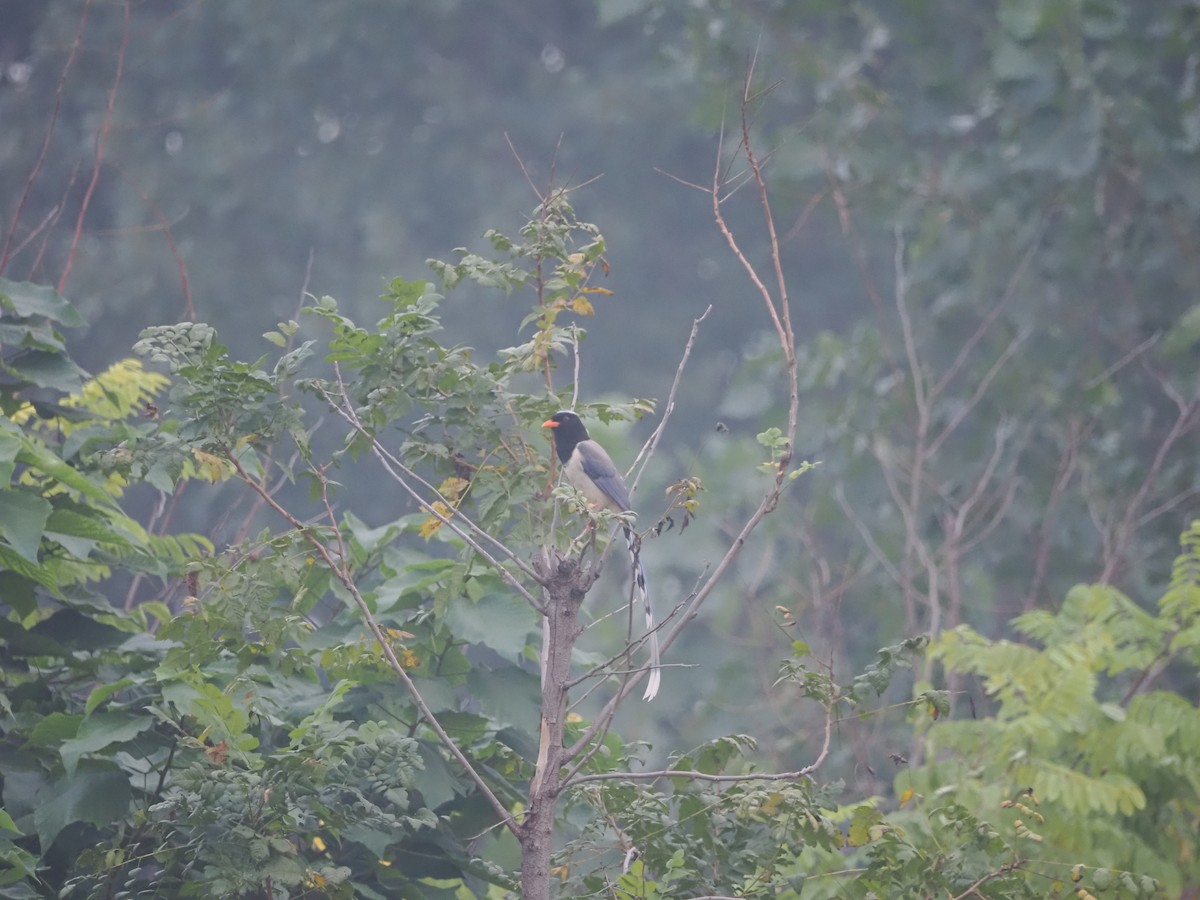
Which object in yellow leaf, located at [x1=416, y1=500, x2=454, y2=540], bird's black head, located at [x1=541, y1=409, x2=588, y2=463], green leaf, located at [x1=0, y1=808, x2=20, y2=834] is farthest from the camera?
bird's black head, located at [x1=541, y1=409, x2=588, y2=463]

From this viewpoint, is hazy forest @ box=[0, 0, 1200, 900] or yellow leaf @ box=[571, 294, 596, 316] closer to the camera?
hazy forest @ box=[0, 0, 1200, 900]

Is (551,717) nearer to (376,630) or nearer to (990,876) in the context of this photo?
(376,630)

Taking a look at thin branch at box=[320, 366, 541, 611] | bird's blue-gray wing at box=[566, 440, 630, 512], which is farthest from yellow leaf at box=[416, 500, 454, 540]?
bird's blue-gray wing at box=[566, 440, 630, 512]

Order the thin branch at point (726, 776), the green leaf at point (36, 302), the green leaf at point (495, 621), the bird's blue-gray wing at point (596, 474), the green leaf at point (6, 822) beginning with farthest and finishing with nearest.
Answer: the bird's blue-gray wing at point (596, 474)
the green leaf at point (36, 302)
the green leaf at point (495, 621)
the green leaf at point (6, 822)
the thin branch at point (726, 776)

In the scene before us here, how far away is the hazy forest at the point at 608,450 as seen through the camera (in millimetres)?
2592

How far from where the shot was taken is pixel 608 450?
7645 mm

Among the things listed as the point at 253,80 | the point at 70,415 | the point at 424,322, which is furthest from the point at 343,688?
the point at 253,80

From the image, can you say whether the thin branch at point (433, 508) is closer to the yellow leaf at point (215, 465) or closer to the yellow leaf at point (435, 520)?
the yellow leaf at point (435, 520)

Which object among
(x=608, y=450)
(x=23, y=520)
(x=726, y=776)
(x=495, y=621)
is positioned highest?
(x=23, y=520)

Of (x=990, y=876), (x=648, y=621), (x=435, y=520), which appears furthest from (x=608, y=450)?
(x=990, y=876)

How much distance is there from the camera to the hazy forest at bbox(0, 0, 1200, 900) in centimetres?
259

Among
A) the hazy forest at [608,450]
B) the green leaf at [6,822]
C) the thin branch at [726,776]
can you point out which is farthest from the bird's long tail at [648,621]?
the green leaf at [6,822]

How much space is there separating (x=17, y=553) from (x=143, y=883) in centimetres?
74

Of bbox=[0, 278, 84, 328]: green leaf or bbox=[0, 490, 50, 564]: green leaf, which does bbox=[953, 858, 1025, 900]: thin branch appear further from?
bbox=[0, 278, 84, 328]: green leaf
